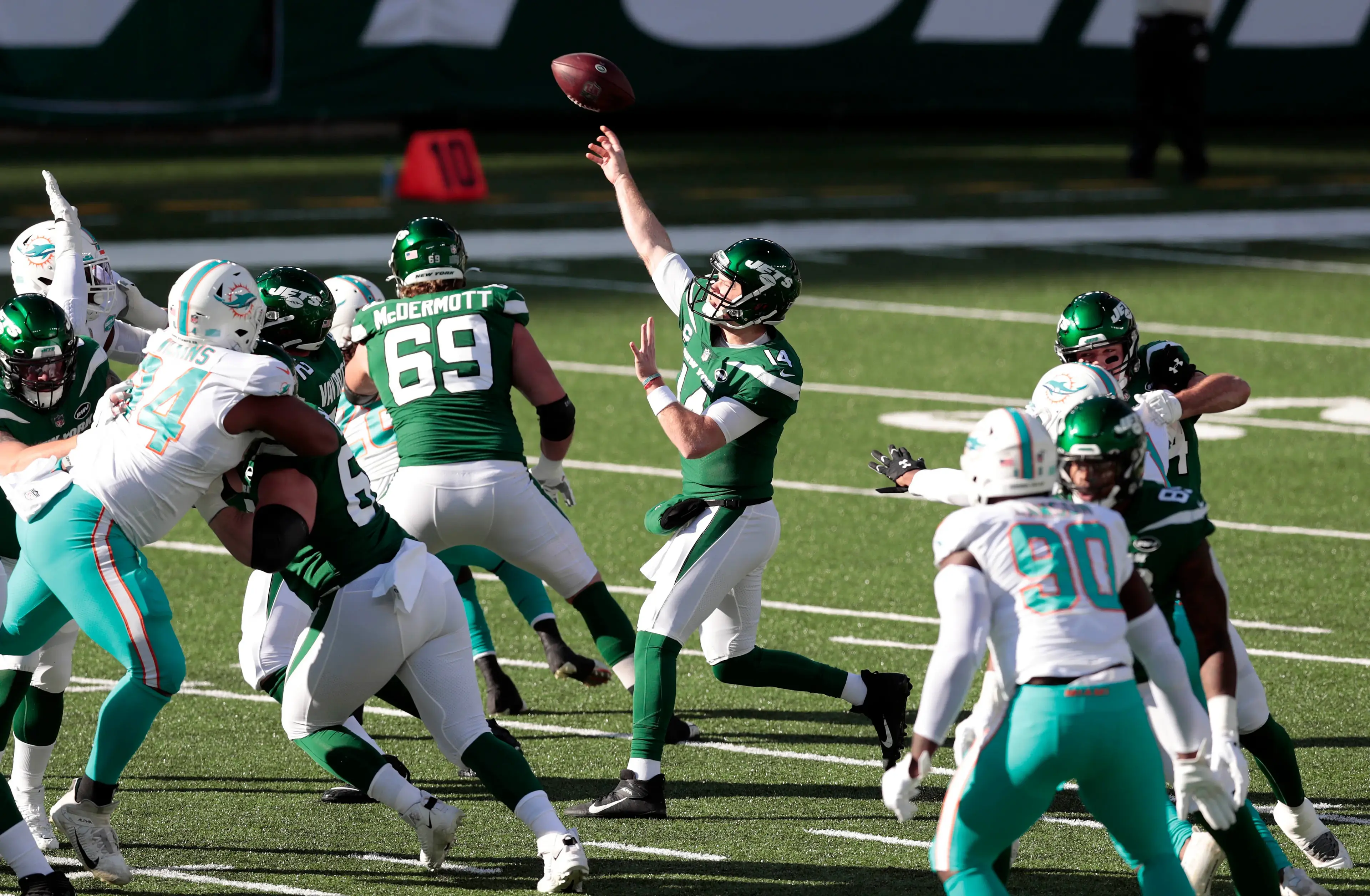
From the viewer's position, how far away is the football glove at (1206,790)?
468cm

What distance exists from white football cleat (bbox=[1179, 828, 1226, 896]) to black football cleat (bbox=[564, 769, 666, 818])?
65.5 inches

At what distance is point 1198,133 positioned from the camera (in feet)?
70.5

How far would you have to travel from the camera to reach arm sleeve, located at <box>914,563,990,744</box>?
14.6ft

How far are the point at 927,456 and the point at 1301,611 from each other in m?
2.96

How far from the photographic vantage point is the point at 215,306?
17.7 ft

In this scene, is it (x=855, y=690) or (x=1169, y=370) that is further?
(x=855, y=690)

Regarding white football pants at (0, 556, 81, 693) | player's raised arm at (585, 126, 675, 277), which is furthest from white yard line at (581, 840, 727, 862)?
player's raised arm at (585, 126, 675, 277)

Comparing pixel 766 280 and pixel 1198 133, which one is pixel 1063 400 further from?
pixel 1198 133

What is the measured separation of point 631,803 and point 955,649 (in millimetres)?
2005

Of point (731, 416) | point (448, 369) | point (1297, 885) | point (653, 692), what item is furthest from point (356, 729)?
point (1297, 885)

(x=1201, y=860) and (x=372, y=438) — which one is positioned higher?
(x=372, y=438)

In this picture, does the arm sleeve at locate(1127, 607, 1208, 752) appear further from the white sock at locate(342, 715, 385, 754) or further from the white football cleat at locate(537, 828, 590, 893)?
the white sock at locate(342, 715, 385, 754)

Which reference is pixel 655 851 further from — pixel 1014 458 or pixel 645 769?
pixel 1014 458

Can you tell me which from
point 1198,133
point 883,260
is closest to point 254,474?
point 883,260
